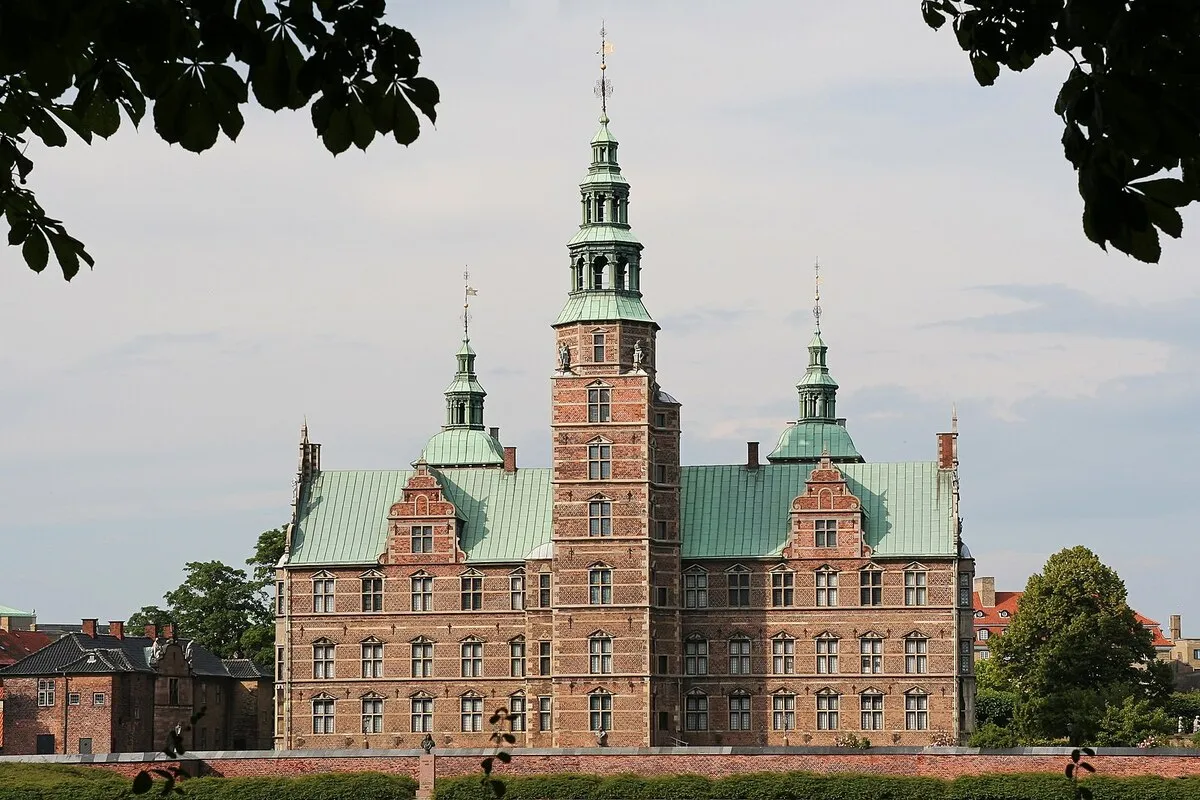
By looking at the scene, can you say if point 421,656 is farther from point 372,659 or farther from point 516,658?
point 516,658

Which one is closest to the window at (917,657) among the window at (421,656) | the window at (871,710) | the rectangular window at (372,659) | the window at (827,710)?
the window at (871,710)

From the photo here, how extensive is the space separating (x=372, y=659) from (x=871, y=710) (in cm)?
1510

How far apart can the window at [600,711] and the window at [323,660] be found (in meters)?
8.30

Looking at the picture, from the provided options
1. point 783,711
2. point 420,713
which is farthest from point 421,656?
point 783,711

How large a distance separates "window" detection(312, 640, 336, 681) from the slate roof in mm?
2527

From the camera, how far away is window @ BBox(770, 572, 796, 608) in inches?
2304

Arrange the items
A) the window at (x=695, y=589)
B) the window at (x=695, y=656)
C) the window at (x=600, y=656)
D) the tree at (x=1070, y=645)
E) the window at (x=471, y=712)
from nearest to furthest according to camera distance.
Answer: the window at (x=600, y=656), the window at (x=695, y=656), the window at (x=695, y=589), the window at (x=471, y=712), the tree at (x=1070, y=645)

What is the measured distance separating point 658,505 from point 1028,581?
17.3 m

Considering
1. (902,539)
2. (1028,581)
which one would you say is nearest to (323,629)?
(902,539)

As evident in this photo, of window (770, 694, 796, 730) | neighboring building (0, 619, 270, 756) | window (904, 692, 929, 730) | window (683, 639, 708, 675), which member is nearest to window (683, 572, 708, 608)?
window (683, 639, 708, 675)

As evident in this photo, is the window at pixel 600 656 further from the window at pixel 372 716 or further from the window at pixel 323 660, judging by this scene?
the window at pixel 323 660

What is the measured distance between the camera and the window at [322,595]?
198ft

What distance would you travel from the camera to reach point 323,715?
59906 millimetres

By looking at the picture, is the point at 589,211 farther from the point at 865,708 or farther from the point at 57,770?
the point at 57,770
